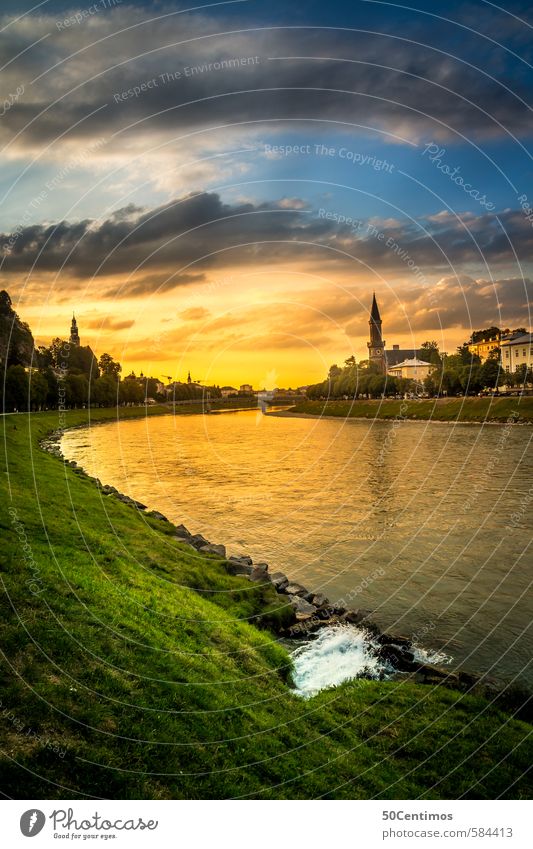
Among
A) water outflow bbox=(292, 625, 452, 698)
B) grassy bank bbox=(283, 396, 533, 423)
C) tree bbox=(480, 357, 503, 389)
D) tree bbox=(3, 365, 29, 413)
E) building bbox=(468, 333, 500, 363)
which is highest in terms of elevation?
building bbox=(468, 333, 500, 363)

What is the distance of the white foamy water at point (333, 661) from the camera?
12188mm

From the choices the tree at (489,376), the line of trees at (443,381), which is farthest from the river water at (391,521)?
the tree at (489,376)

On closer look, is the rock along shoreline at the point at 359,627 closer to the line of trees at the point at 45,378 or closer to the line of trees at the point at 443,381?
the line of trees at the point at 45,378

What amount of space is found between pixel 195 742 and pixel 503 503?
2729 cm

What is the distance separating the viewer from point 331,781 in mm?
8156

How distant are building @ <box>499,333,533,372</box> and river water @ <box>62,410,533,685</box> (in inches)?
3624

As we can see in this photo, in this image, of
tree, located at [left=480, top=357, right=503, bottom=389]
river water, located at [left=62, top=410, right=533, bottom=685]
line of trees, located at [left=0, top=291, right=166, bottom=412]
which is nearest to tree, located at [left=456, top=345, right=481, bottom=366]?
tree, located at [left=480, top=357, right=503, bottom=389]

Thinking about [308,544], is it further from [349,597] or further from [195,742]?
[195,742]

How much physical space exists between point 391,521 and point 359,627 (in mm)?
13667

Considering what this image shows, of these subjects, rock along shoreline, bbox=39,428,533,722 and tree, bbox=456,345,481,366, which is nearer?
rock along shoreline, bbox=39,428,533,722
